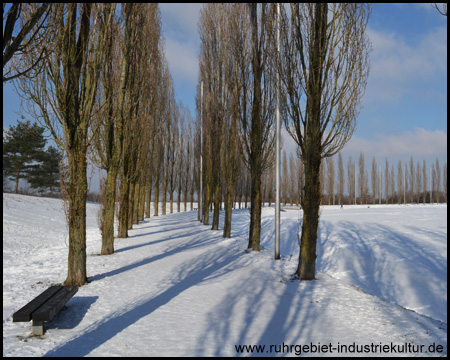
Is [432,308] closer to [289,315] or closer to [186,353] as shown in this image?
[289,315]

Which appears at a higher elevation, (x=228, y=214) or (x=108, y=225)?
(x=228, y=214)

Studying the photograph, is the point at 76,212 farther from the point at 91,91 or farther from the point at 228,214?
the point at 228,214

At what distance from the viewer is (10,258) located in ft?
36.5

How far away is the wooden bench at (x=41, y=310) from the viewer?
168 inches

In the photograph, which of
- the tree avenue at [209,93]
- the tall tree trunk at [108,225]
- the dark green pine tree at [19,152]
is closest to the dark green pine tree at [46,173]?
the dark green pine tree at [19,152]

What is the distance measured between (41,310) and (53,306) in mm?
201

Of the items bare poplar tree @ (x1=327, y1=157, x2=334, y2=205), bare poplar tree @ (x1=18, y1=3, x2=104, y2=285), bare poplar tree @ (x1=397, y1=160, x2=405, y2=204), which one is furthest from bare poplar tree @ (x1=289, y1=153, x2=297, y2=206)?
bare poplar tree @ (x1=18, y1=3, x2=104, y2=285)

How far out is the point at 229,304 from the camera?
5.79 meters

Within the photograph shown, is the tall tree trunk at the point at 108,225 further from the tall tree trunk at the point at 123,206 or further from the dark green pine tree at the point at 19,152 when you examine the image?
the dark green pine tree at the point at 19,152

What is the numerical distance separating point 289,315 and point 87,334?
2.94 m

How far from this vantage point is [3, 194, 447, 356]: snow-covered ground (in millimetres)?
4176

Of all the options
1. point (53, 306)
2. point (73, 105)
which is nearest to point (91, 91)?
point (73, 105)

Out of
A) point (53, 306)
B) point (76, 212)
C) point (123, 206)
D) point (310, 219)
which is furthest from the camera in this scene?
point (123, 206)

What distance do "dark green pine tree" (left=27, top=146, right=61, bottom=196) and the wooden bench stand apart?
110 feet
